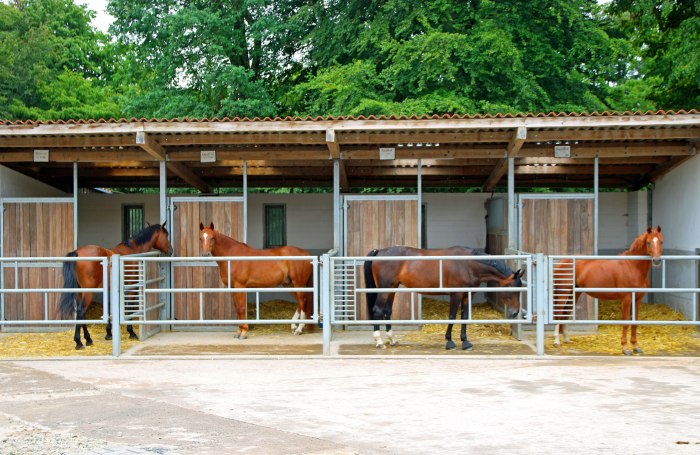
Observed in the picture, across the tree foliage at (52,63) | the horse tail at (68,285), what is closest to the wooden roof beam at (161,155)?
the horse tail at (68,285)

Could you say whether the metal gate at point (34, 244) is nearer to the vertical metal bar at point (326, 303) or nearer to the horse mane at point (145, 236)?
the horse mane at point (145, 236)

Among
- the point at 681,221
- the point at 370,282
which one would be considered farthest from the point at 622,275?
the point at 681,221

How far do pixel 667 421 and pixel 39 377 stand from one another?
219 inches

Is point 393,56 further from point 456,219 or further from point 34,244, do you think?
point 34,244

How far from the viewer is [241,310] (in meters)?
10.1

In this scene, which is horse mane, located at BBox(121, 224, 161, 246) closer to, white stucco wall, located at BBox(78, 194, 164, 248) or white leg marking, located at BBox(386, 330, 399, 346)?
white leg marking, located at BBox(386, 330, 399, 346)

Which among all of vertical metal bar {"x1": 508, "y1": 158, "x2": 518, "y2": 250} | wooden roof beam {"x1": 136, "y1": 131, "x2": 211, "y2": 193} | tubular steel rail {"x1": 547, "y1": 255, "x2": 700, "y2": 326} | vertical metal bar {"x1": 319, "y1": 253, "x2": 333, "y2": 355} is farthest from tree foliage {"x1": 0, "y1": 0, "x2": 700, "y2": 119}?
vertical metal bar {"x1": 319, "y1": 253, "x2": 333, "y2": 355}

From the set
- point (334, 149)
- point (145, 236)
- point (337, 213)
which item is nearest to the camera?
point (145, 236)

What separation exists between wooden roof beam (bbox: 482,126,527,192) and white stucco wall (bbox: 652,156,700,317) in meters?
2.54

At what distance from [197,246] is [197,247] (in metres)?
0.01

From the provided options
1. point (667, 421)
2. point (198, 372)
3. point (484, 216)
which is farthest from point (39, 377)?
point (484, 216)

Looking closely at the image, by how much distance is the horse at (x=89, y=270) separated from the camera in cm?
896

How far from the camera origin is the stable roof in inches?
383

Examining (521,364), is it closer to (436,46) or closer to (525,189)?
(525,189)
